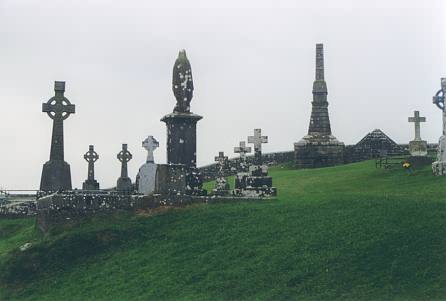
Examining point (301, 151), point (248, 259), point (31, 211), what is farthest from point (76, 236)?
point (301, 151)

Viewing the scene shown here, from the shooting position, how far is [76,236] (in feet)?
76.2

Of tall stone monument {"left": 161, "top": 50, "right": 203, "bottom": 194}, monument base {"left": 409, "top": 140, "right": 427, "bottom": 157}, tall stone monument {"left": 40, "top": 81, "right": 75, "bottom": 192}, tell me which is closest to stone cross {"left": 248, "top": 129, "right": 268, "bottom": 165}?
tall stone monument {"left": 161, "top": 50, "right": 203, "bottom": 194}

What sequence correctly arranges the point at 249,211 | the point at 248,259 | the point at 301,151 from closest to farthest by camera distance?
the point at 248,259 < the point at 249,211 < the point at 301,151

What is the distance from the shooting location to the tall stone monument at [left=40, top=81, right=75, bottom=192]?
104 ft

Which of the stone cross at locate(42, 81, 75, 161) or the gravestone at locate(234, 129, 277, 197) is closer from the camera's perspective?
the gravestone at locate(234, 129, 277, 197)

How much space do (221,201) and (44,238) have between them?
5.44 meters

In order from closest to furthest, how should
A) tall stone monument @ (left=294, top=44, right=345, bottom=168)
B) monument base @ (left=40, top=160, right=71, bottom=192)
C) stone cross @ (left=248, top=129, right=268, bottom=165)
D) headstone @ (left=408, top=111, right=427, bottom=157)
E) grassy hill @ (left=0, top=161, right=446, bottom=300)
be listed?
grassy hill @ (left=0, top=161, right=446, bottom=300)
stone cross @ (left=248, top=129, right=268, bottom=165)
monument base @ (left=40, top=160, right=71, bottom=192)
headstone @ (left=408, top=111, right=427, bottom=157)
tall stone monument @ (left=294, top=44, right=345, bottom=168)

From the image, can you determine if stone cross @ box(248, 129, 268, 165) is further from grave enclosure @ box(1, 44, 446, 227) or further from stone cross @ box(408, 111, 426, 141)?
stone cross @ box(408, 111, 426, 141)

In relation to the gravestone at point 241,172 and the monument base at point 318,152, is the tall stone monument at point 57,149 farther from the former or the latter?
the monument base at point 318,152

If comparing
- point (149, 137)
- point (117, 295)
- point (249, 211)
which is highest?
point (149, 137)

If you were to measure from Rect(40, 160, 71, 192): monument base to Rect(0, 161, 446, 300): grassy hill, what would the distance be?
535 cm

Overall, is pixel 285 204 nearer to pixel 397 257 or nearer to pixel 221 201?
pixel 221 201

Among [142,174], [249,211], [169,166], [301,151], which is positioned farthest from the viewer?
[301,151]

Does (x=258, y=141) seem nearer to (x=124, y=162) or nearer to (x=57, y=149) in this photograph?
(x=57, y=149)
